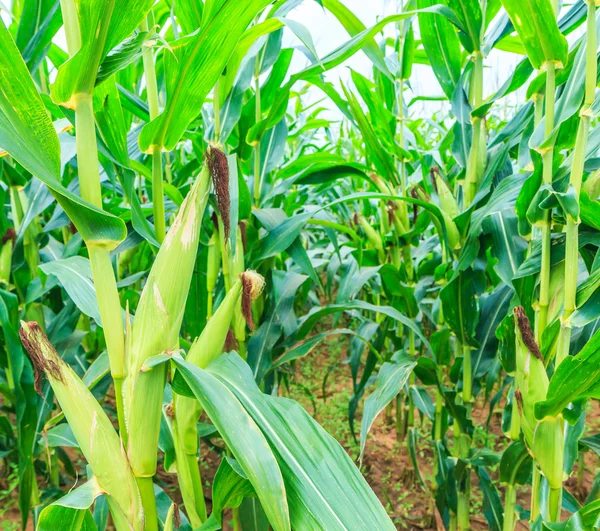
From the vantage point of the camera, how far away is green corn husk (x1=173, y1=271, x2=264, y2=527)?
0.75m

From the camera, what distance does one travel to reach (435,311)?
1622 millimetres

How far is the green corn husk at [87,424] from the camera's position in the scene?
631 mm

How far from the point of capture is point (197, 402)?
2.71ft

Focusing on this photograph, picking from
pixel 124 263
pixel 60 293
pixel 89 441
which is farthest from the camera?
pixel 60 293

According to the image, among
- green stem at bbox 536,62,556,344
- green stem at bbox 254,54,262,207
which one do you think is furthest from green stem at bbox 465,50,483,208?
green stem at bbox 254,54,262,207

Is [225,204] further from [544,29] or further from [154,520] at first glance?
[544,29]

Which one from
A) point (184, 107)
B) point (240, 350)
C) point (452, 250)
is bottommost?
point (240, 350)

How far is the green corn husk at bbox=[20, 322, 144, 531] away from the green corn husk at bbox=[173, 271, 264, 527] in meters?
0.16

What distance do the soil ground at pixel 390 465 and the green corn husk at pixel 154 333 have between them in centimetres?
105

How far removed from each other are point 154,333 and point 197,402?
0.23m

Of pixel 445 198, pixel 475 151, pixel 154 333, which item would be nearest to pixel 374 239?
pixel 445 198

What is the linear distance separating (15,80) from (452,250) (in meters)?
1.10

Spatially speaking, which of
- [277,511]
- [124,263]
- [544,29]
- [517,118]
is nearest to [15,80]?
[277,511]

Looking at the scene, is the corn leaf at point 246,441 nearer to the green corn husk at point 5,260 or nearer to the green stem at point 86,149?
the green stem at point 86,149
